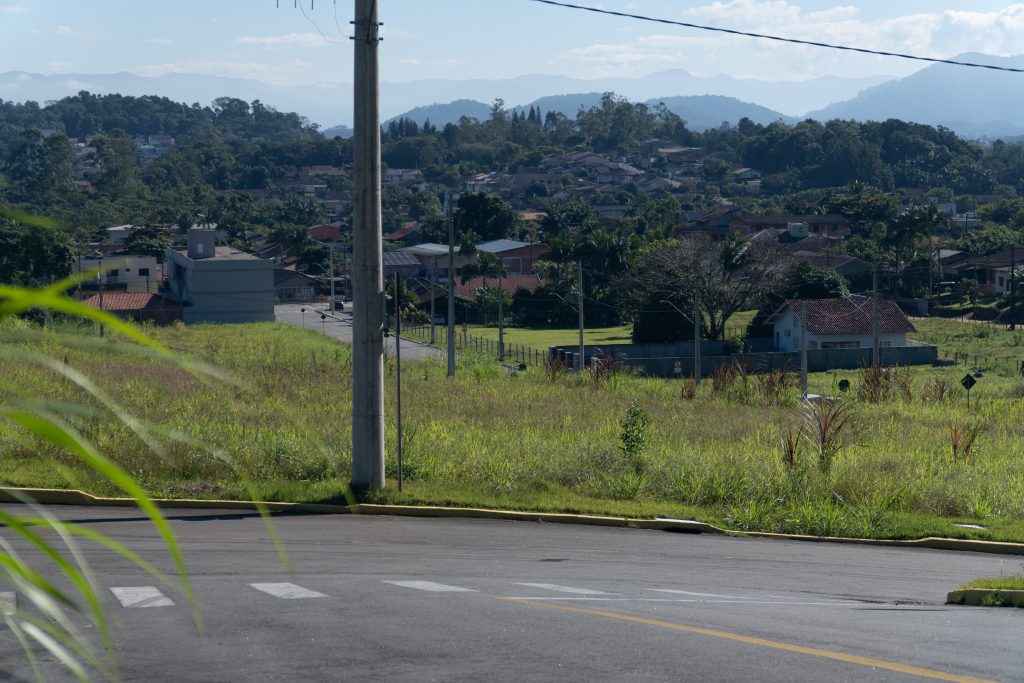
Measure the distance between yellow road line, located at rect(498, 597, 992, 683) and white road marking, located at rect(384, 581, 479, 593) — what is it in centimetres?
83

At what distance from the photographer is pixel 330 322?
7981 centimetres

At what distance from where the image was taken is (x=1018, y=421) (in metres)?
31.6

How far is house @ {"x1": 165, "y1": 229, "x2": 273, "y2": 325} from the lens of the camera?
247 feet

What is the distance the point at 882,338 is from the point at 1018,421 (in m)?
35.3

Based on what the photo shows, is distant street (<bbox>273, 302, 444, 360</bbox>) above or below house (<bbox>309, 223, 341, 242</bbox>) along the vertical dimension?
below

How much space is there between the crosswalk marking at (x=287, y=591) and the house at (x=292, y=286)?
87836 millimetres

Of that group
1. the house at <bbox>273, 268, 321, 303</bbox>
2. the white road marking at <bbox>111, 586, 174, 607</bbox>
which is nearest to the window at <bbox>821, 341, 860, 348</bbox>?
the house at <bbox>273, 268, 321, 303</bbox>

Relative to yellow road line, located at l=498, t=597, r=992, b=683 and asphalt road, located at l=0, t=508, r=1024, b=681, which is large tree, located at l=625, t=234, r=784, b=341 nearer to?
asphalt road, located at l=0, t=508, r=1024, b=681

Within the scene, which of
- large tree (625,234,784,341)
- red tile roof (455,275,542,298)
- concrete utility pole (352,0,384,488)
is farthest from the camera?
red tile roof (455,275,542,298)

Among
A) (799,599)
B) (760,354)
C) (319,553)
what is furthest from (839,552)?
(760,354)

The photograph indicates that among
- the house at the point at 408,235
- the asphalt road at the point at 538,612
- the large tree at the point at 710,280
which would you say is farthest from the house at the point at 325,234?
the asphalt road at the point at 538,612

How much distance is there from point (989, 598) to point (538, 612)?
4.58 m

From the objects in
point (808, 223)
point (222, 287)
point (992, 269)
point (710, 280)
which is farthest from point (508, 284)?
point (808, 223)

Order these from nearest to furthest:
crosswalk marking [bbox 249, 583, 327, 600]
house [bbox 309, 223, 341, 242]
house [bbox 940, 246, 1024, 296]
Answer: crosswalk marking [bbox 249, 583, 327, 600], house [bbox 940, 246, 1024, 296], house [bbox 309, 223, 341, 242]
